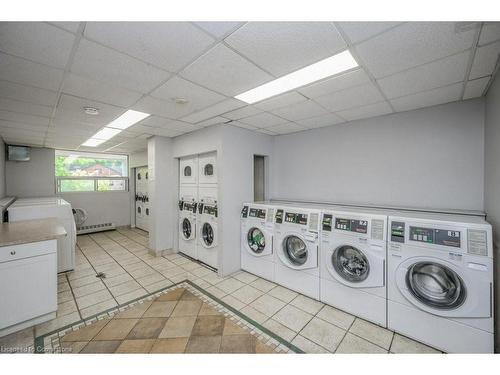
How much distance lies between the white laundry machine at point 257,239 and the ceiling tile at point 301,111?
1358 mm

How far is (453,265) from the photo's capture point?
1804mm

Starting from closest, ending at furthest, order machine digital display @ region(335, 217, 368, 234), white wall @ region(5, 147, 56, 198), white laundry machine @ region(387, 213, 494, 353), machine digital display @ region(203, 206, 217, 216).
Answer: white laundry machine @ region(387, 213, 494, 353)
machine digital display @ region(335, 217, 368, 234)
machine digital display @ region(203, 206, 217, 216)
white wall @ region(5, 147, 56, 198)

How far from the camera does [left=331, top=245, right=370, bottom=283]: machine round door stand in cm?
239

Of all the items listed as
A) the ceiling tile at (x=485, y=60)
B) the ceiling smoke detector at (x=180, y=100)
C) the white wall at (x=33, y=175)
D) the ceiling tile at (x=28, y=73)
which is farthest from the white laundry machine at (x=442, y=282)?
the white wall at (x=33, y=175)

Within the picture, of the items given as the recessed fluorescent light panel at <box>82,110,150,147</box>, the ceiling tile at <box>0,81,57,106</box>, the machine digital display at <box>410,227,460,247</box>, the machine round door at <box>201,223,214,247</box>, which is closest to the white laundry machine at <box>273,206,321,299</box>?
the machine digital display at <box>410,227,460,247</box>

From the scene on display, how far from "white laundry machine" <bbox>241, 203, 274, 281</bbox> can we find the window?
17.8 ft

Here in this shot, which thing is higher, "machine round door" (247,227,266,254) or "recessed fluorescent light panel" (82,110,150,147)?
"recessed fluorescent light panel" (82,110,150,147)

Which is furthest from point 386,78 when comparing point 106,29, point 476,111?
point 106,29

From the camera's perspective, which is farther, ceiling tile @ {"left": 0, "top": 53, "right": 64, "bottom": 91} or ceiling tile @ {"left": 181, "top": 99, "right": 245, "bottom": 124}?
ceiling tile @ {"left": 181, "top": 99, "right": 245, "bottom": 124}

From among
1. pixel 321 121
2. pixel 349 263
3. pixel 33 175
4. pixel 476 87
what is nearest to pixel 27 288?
pixel 349 263

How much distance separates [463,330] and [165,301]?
3.08 m

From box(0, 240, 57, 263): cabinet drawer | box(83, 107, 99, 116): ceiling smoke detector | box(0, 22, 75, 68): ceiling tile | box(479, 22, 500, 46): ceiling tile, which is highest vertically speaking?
box(83, 107, 99, 116): ceiling smoke detector

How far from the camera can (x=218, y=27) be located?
1296mm

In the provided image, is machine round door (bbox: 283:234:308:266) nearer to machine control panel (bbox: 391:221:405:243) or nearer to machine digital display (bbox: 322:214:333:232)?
machine digital display (bbox: 322:214:333:232)
